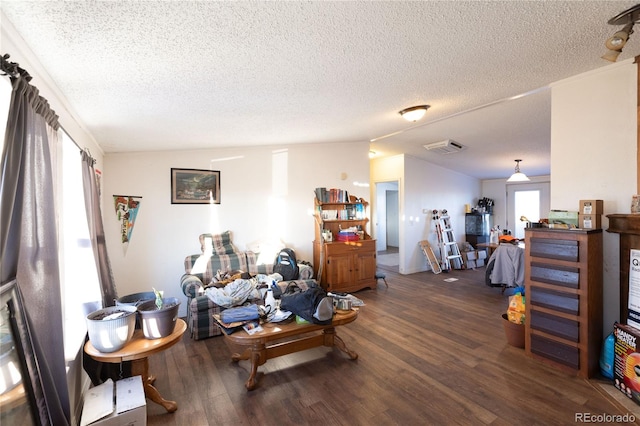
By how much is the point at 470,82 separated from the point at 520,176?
12.0 ft

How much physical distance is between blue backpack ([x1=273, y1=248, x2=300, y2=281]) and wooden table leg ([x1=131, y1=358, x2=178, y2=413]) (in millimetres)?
2100

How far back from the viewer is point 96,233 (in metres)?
2.45

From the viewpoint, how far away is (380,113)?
3.51 meters

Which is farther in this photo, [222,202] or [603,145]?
[222,202]

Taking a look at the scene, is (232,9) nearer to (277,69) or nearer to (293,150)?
(277,69)

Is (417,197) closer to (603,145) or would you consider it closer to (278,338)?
(603,145)

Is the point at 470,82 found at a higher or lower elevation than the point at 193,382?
higher

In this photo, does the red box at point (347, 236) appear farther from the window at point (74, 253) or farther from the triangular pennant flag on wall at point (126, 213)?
the window at point (74, 253)

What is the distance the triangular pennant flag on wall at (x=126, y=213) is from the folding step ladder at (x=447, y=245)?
595 cm

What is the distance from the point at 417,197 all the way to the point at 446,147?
145 centimetres

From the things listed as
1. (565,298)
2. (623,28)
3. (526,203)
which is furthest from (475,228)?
(623,28)

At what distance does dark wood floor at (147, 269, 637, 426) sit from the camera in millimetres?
1973

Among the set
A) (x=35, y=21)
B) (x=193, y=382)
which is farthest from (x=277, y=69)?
(x=193, y=382)

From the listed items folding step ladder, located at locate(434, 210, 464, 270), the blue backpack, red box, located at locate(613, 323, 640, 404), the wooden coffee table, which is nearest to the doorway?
folding step ladder, located at locate(434, 210, 464, 270)
